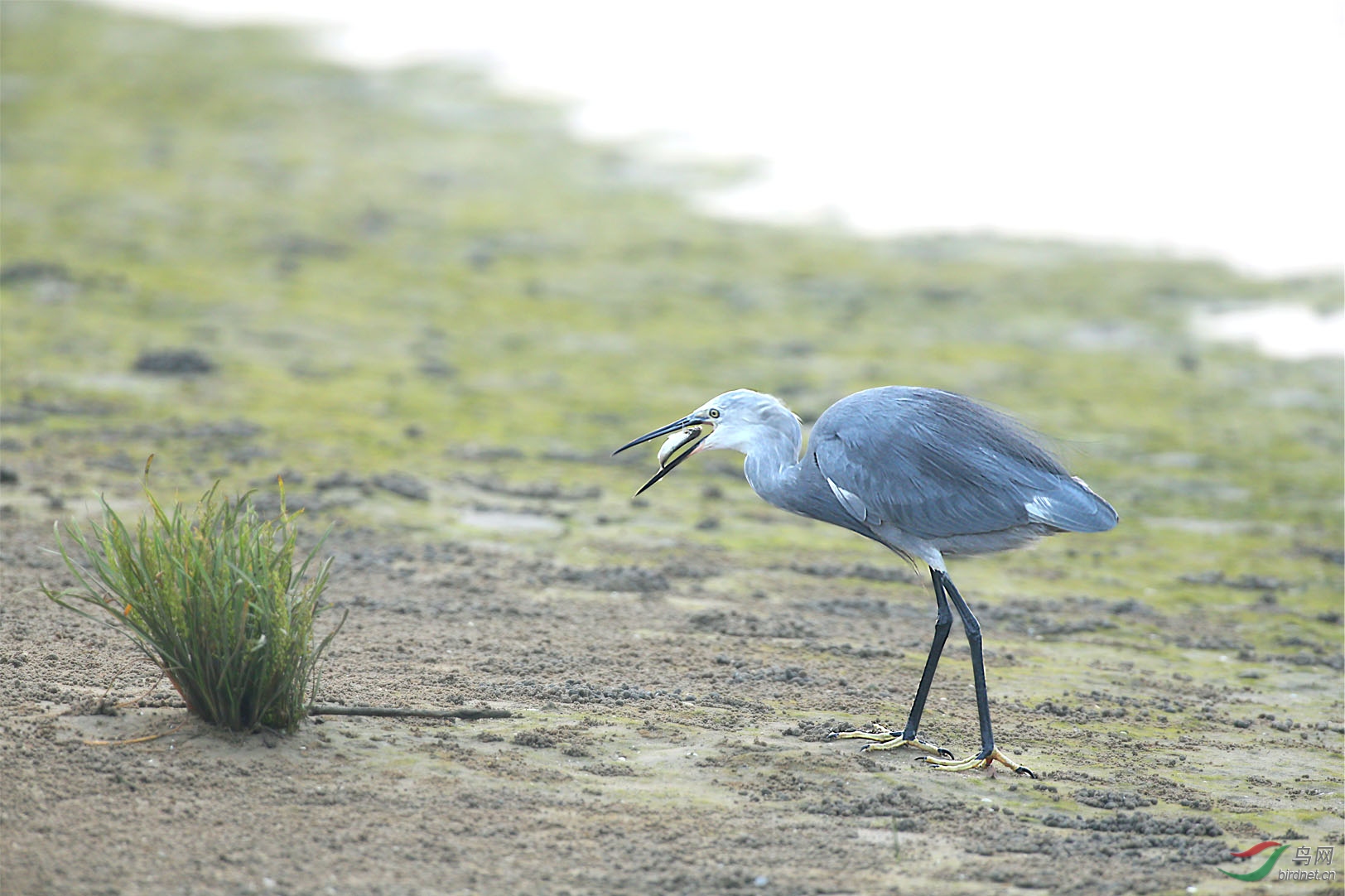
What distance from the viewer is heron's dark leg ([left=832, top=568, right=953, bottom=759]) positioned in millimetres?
4941

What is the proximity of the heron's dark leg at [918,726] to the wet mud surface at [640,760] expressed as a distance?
0.08m

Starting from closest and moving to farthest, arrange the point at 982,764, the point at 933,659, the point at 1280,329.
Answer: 1. the point at 982,764
2. the point at 933,659
3. the point at 1280,329

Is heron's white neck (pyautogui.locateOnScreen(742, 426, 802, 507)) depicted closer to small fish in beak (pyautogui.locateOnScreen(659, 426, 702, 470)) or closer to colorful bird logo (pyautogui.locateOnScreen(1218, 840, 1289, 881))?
small fish in beak (pyautogui.locateOnScreen(659, 426, 702, 470))

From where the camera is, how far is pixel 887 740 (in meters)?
4.98

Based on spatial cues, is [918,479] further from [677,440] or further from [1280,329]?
[1280,329]

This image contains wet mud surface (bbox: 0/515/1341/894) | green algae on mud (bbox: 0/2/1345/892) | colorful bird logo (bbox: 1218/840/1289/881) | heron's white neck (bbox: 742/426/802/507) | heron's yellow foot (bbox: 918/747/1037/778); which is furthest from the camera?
green algae on mud (bbox: 0/2/1345/892)

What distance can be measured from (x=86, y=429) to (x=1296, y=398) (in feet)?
29.0

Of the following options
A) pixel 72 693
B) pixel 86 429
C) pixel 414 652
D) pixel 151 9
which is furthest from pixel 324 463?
pixel 151 9

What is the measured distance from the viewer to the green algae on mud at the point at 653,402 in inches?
222

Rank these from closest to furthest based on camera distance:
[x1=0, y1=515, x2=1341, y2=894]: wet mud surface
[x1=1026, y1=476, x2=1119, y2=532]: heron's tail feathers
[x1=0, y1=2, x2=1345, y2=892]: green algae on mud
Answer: [x1=0, y1=515, x2=1341, y2=894]: wet mud surface
[x1=1026, y1=476, x2=1119, y2=532]: heron's tail feathers
[x1=0, y1=2, x2=1345, y2=892]: green algae on mud

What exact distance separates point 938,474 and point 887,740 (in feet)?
3.00

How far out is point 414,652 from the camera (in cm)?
571

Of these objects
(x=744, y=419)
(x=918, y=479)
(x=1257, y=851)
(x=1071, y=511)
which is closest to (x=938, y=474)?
(x=918, y=479)

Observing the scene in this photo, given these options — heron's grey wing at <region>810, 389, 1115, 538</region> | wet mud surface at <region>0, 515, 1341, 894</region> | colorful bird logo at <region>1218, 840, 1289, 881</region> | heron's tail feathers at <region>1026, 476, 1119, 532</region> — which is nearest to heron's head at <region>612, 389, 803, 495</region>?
heron's grey wing at <region>810, 389, 1115, 538</region>
